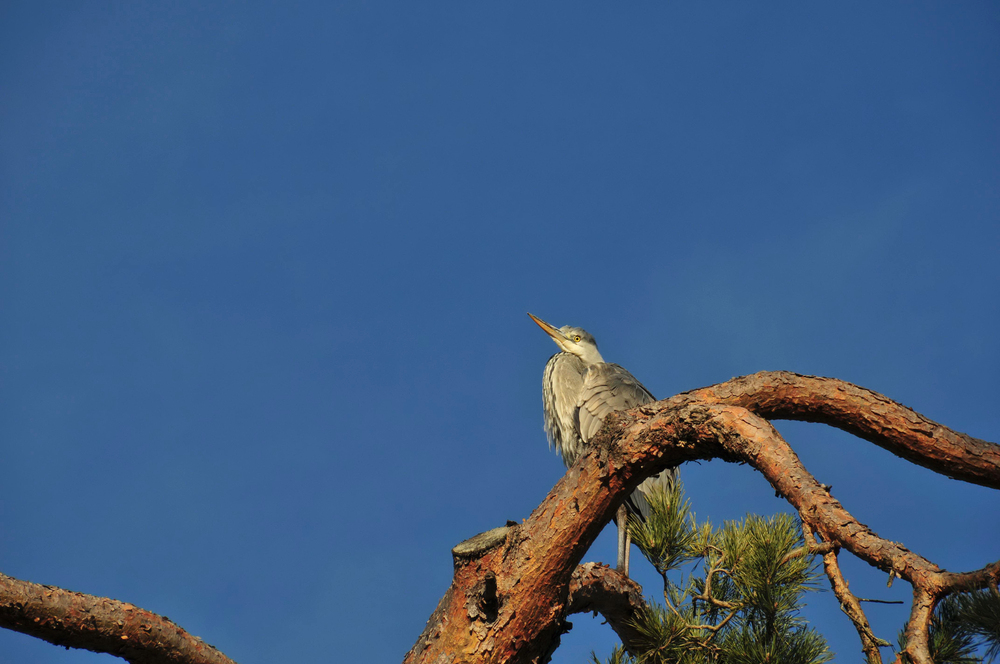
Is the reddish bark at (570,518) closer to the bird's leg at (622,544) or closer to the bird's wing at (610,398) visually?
the bird's leg at (622,544)

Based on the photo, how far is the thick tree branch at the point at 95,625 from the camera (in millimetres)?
2646

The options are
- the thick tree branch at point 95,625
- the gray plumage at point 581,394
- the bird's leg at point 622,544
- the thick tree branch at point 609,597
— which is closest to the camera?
the thick tree branch at point 95,625

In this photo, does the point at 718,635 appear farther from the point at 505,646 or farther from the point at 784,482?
the point at 784,482

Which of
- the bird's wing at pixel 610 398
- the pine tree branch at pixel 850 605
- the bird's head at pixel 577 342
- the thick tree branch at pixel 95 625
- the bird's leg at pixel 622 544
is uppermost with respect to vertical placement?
the bird's head at pixel 577 342

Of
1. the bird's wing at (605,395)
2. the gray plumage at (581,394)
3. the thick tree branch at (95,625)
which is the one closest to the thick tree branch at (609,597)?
the gray plumage at (581,394)

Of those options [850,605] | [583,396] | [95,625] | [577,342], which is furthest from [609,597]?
[577,342]

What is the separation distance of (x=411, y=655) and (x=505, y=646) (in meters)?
0.41

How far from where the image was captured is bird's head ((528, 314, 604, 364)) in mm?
7984

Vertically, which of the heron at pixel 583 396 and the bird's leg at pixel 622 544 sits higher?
the heron at pixel 583 396

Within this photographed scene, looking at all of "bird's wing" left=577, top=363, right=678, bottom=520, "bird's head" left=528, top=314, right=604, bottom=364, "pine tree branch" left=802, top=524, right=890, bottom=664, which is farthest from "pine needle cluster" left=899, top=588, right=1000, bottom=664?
"bird's head" left=528, top=314, right=604, bottom=364

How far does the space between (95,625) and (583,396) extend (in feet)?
15.2

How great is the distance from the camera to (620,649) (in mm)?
3754

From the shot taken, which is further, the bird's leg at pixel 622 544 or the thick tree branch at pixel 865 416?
the bird's leg at pixel 622 544

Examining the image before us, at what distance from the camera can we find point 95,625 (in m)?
2.73
